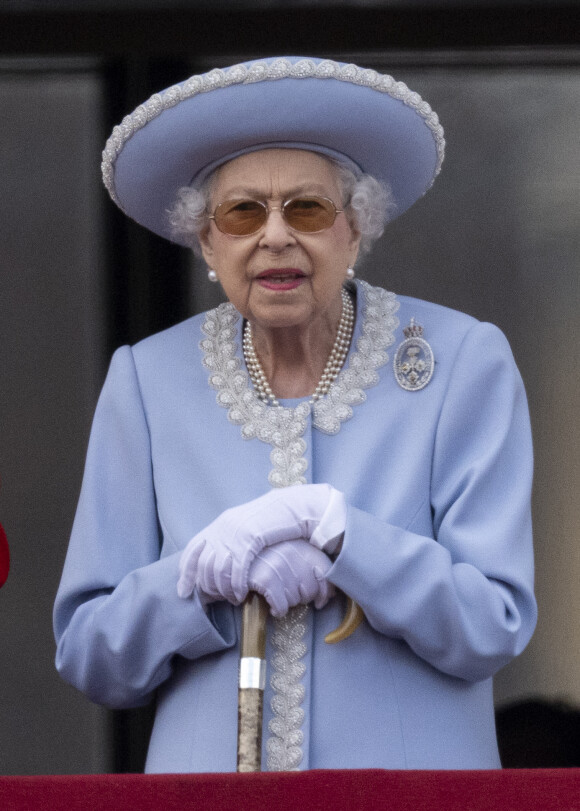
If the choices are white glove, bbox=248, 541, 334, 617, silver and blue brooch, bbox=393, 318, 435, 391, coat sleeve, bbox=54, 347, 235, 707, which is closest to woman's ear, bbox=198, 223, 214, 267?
coat sleeve, bbox=54, 347, 235, 707

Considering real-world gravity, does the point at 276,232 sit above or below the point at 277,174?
below

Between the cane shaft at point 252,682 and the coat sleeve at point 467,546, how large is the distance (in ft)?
0.48

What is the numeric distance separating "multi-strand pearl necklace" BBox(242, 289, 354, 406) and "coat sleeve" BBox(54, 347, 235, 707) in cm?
21

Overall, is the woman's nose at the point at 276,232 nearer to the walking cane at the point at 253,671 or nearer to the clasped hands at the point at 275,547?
the clasped hands at the point at 275,547

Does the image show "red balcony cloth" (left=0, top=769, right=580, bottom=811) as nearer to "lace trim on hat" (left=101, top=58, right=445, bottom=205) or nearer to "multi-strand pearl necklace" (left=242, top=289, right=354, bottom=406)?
"multi-strand pearl necklace" (left=242, top=289, right=354, bottom=406)

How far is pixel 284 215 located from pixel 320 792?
1115 millimetres

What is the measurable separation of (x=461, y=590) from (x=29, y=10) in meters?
1.92

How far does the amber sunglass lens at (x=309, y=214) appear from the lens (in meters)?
2.93

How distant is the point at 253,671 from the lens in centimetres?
275

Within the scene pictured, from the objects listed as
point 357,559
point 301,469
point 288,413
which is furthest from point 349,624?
point 288,413

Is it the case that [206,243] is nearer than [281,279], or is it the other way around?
[281,279]

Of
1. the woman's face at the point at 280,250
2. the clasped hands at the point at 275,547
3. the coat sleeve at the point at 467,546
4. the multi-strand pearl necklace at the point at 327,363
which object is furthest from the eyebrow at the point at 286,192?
the clasped hands at the point at 275,547

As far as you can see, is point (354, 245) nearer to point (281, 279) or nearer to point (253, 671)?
point (281, 279)

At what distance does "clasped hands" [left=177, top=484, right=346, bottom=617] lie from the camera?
2.73 m
